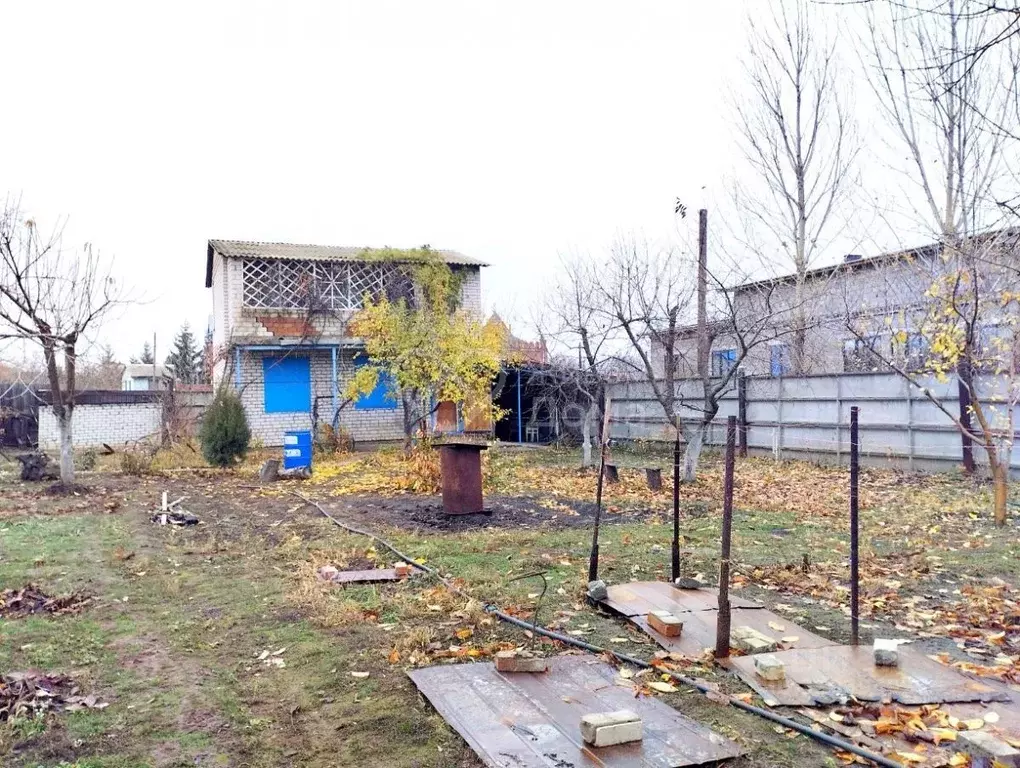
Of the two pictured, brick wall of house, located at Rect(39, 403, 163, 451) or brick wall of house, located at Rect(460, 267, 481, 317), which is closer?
brick wall of house, located at Rect(39, 403, 163, 451)

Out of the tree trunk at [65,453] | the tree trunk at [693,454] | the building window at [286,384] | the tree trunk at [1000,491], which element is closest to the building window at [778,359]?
the tree trunk at [693,454]

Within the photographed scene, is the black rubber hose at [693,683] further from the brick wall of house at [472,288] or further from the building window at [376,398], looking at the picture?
the brick wall of house at [472,288]

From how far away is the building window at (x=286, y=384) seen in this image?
22.3 metres

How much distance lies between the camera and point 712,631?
5.32 meters

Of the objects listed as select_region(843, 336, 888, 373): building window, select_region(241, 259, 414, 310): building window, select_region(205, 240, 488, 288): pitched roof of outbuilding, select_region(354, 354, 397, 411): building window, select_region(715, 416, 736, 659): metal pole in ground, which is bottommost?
select_region(715, 416, 736, 659): metal pole in ground

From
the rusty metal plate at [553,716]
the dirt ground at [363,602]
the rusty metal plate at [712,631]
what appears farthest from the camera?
the rusty metal plate at [712,631]

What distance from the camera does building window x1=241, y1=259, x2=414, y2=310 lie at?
22297mm

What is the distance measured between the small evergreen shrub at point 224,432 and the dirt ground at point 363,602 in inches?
161

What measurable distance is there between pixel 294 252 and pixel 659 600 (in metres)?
19.6

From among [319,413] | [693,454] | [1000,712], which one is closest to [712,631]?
[1000,712]

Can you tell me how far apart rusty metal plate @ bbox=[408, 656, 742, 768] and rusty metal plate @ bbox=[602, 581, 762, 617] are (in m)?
1.10

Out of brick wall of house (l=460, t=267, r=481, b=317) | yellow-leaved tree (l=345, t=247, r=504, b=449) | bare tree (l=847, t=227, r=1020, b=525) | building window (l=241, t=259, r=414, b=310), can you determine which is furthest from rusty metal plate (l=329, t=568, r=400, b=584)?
brick wall of house (l=460, t=267, r=481, b=317)

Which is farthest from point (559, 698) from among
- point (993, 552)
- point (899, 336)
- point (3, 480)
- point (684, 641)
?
point (3, 480)

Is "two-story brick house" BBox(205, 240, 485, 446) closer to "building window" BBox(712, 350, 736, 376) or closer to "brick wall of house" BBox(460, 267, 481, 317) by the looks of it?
"brick wall of house" BBox(460, 267, 481, 317)
